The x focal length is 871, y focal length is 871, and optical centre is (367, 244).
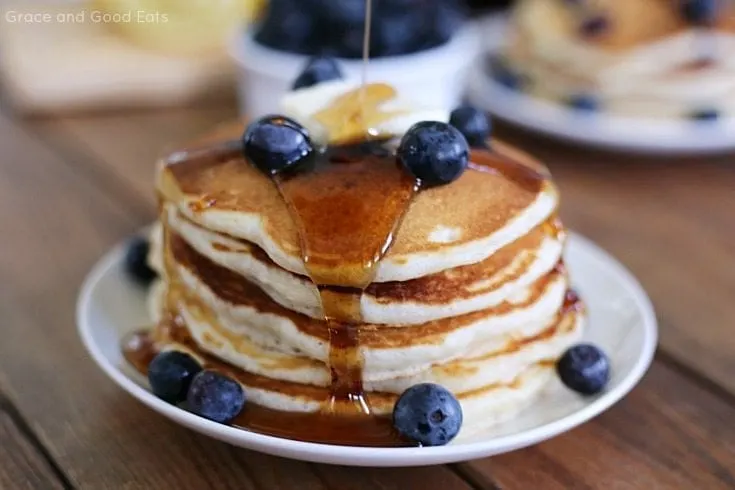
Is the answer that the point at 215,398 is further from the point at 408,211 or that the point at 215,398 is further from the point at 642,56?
the point at 642,56

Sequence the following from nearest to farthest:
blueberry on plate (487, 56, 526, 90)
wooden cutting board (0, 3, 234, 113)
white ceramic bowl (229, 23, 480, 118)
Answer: white ceramic bowl (229, 23, 480, 118) < blueberry on plate (487, 56, 526, 90) < wooden cutting board (0, 3, 234, 113)

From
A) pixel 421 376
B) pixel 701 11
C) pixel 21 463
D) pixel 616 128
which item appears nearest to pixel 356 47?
pixel 616 128

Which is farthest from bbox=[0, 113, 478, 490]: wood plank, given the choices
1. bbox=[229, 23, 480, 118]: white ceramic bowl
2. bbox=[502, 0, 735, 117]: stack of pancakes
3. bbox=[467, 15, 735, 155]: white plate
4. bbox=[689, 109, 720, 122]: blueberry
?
bbox=[689, 109, 720, 122]: blueberry

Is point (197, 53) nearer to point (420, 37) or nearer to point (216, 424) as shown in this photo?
point (420, 37)

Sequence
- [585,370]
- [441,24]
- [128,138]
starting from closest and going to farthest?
[585,370] → [441,24] → [128,138]

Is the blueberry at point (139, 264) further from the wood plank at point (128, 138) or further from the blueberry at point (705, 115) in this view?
the blueberry at point (705, 115)

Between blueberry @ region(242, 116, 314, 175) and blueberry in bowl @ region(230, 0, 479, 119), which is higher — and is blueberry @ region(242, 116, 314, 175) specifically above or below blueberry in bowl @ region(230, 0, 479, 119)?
above

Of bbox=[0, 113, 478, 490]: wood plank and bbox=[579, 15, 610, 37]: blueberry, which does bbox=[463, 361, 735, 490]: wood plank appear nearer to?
bbox=[0, 113, 478, 490]: wood plank
